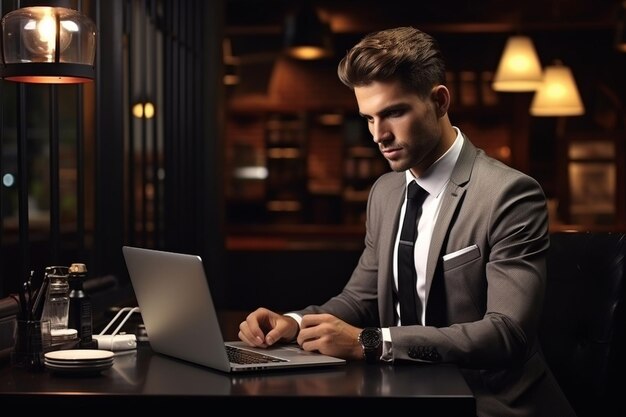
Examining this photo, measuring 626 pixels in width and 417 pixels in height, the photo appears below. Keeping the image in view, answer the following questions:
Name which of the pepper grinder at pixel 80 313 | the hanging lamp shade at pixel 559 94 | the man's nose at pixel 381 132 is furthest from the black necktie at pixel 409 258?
the hanging lamp shade at pixel 559 94

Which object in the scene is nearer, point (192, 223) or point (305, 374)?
point (305, 374)

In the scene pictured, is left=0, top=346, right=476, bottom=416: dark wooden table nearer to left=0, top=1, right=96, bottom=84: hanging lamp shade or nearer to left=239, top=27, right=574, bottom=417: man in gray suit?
left=239, top=27, right=574, bottom=417: man in gray suit

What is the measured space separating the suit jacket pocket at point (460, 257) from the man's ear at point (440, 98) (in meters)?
0.35

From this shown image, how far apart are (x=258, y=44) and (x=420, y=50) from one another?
10007 mm

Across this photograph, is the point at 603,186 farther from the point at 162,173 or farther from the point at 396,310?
the point at 396,310

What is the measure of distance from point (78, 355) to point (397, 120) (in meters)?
0.90

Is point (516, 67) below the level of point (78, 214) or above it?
above

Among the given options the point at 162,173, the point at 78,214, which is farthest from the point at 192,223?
the point at 78,214

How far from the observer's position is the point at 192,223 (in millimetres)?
5332

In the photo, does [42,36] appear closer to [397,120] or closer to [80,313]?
[80,313]

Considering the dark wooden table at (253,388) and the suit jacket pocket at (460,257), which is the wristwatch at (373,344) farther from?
the suit jacket pocket at (460,257)

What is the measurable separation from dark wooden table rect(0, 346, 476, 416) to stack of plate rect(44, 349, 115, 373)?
2 cm

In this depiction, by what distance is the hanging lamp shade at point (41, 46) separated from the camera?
2250mm

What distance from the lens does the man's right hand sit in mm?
2273
